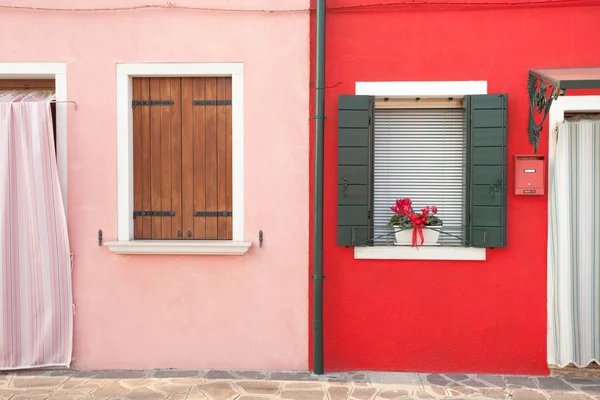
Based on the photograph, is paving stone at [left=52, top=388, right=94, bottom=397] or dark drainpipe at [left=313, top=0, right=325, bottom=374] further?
dark drainpipe at [left=313, top=0, right=325, bottom=374]

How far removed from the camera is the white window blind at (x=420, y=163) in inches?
214

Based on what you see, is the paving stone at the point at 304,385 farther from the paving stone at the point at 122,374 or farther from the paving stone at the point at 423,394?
the paving stone at the point at 122,374

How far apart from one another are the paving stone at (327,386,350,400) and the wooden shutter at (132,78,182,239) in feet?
7.01

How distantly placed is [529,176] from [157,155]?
12.0 feet

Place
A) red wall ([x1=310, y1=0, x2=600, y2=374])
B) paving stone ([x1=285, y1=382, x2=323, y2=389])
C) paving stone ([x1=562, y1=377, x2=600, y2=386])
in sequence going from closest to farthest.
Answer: paving stone ([x1=285, y1=382, x2=323, y2=389]) < paving stone ([x1=562, y1=377, x2=600, y2=386]) < red wall ([x1=310, y1=0, x2=600, y2=374])

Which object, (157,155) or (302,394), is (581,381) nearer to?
(302,394)

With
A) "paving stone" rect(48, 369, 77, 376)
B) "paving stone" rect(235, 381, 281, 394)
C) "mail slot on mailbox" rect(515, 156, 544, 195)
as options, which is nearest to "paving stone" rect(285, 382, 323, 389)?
"paving stone" rect(235, 381, 281, 394)

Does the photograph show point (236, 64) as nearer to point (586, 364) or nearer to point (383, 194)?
point (383, 194)

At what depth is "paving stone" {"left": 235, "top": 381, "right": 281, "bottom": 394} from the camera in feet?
16.0

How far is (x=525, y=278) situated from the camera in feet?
17.2

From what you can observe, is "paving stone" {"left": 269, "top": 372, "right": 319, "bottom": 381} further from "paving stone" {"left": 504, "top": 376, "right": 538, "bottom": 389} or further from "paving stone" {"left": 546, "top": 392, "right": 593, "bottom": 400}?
"paving stone" {"left": 546, "top": 392, "right": 593, "bottom": 400}

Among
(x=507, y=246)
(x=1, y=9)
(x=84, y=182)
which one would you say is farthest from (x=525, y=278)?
(x=1, y=9)

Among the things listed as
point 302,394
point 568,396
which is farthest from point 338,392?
point 568,396

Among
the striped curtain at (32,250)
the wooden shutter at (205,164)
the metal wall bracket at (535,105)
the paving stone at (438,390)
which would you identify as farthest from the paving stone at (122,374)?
the metal wall bracket at (535,105)
